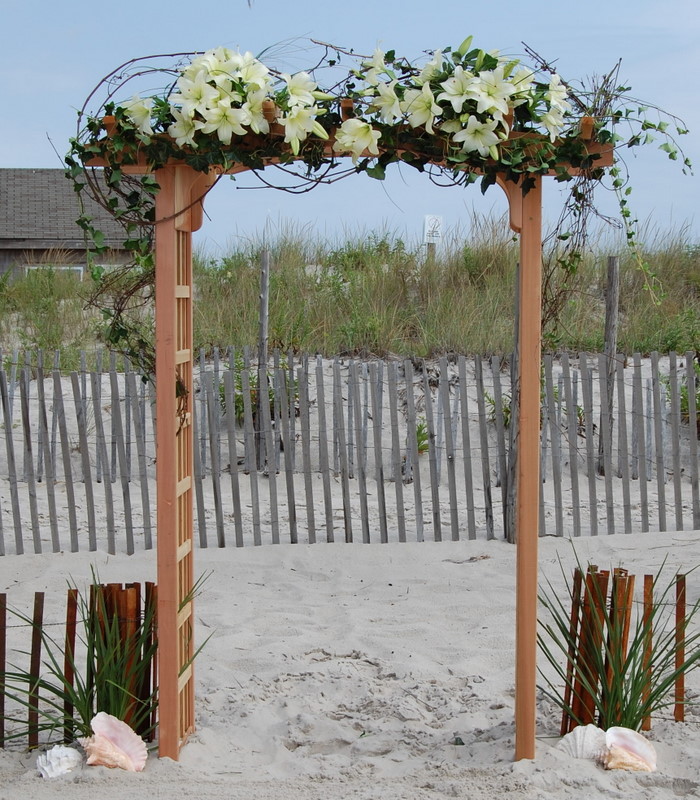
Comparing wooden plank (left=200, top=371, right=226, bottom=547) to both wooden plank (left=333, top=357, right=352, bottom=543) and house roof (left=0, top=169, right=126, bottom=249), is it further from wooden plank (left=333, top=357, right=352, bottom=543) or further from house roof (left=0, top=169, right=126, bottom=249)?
house roof (left=0, top=169, right=126, bottom=249)

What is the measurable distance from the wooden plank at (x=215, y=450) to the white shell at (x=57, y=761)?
2812 millimetres

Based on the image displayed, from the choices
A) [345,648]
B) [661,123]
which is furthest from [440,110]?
[345,648]

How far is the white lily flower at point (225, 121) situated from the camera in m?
2.47

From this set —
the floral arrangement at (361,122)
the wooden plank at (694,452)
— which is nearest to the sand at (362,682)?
the wooden plank at (694,452)

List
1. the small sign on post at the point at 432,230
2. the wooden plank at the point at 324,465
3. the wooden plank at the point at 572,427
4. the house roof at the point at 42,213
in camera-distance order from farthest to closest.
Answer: the house roof at the point at 42,213, the small sign on post at the point at 432,230, the wooden plank at the point at 572,427, the wooden plank at the point at 324,465

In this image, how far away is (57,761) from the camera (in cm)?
269

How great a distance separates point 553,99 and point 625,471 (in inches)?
152

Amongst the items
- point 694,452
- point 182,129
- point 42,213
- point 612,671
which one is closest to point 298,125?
point 182,129

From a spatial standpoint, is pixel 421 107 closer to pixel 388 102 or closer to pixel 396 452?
pixel 388 102

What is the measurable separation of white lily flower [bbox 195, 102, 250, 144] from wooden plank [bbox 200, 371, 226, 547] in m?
3.27

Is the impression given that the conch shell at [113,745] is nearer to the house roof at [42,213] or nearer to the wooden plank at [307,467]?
the wooden plank at [307,467]

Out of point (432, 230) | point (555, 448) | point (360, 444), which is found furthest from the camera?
point (432, 230)

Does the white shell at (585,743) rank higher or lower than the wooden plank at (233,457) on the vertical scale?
lower

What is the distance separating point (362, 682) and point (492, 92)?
2215 millimetres
